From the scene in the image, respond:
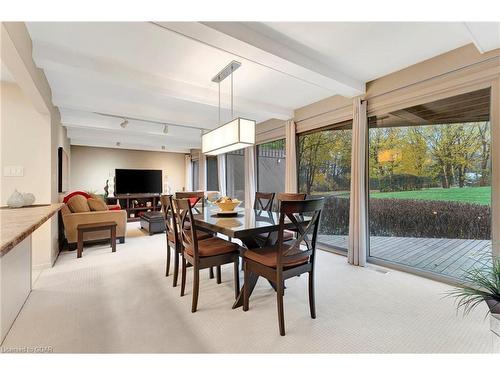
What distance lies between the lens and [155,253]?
3.80 meters

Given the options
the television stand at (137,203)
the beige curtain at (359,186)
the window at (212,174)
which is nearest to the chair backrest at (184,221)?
the beige curtain at (359,186)

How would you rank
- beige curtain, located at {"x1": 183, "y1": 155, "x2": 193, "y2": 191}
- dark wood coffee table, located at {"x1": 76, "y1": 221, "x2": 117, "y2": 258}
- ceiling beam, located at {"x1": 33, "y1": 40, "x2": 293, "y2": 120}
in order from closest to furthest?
ceiling beam, located at {"x1": 33, "y1": 40, "x2": 293, "y2": 120}
dark wood coffee table, located at {"x1": 76, "y1": 221, "x2": 117, "y2": 258}
beige curtain, located at {"x1": 183, "y1": 155, "x2": 193, "y2": 191}

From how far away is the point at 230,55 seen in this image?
98.3 inches

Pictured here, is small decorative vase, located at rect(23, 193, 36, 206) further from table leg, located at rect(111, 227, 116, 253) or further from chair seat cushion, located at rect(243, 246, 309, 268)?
chair seat cushion, located at rect(243, 246, 309, 268)

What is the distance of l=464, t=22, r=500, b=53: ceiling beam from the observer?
1807 mm

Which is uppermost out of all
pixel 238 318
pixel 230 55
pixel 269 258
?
pixel 230 55

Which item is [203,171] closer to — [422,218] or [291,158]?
[291,158]

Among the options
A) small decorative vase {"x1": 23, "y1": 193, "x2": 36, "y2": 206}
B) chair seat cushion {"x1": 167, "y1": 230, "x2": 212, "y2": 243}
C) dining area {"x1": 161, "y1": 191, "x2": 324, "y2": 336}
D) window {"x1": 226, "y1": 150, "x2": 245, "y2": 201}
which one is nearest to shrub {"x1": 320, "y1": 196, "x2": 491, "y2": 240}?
dining area {"x1": 161, "y1": 191, "x2": 324, "y2": 336}

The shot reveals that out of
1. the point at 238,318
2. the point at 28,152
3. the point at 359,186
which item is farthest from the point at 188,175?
the point at 238,318

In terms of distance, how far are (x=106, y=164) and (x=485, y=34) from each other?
8.48 m

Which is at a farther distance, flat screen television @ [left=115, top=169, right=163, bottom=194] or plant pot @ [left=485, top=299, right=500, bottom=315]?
flat screen television @ [left=115, top=169, right=163, bottom=194]

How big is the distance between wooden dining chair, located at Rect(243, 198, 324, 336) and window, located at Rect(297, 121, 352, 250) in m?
1.98

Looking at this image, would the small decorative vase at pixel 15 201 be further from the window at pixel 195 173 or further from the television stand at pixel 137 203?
the window at pixel 195 173
